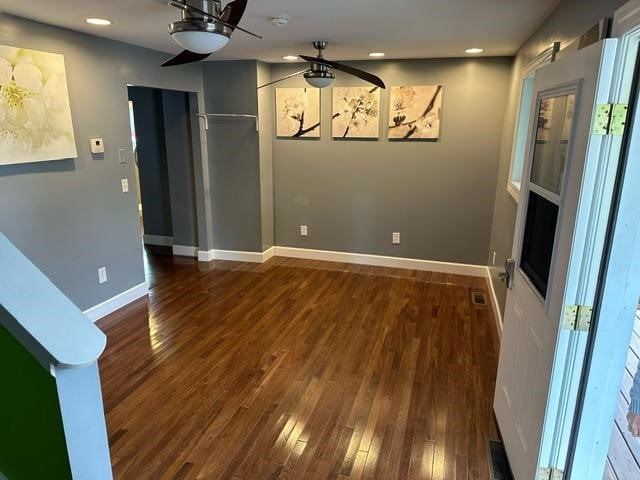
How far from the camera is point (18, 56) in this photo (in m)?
2.88

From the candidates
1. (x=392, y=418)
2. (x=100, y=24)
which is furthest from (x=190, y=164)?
(x=392, y=418)

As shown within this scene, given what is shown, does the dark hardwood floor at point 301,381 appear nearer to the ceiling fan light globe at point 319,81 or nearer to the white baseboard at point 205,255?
the white baseboard at point 205,255

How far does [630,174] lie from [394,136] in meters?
3.59

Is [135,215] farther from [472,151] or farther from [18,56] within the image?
[472,151]

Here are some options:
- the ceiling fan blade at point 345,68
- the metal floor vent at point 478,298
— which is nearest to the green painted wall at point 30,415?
the ceiling fan blade at point 345,68

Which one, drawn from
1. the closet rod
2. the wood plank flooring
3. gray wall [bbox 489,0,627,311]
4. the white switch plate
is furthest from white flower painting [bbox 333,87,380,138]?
the wood plank flooring

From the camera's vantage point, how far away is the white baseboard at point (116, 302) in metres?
3.79

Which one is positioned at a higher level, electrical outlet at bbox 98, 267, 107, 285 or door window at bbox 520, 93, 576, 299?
door window at bbox 520, 93, 576, 299

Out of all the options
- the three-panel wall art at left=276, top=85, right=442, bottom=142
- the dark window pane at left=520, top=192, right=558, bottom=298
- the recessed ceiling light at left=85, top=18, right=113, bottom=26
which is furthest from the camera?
the three-panel wall art at left=276, top=85, right=442, bottom=142

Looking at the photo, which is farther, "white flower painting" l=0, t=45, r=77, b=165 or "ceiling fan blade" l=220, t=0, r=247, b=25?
"white flower painting" l=0, t=45, r=77, b=165

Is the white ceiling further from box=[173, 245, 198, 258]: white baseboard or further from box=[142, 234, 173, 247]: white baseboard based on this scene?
box=[142, 234, 173, 247]: white baseboard

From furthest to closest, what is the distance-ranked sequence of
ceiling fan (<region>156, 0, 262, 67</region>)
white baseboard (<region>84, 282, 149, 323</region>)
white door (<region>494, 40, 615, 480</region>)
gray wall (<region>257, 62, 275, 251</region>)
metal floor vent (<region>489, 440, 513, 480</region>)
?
1. gray wall (<region>257, 62, 275, 251</region>)
2. white baseboard (<region>84, 282, 149, 323</region>)
3. metal floor vent (<region>489, 440, 513, 480</region>)
4. ceiling fan (<region>156, 0, 262, 67</region>)
5. white door (<region>494, 40, 615, 480</region>)

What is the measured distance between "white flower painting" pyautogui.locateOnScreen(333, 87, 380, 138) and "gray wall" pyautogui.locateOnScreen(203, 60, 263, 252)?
3.13ft

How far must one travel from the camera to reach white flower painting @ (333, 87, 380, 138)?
482 cm
